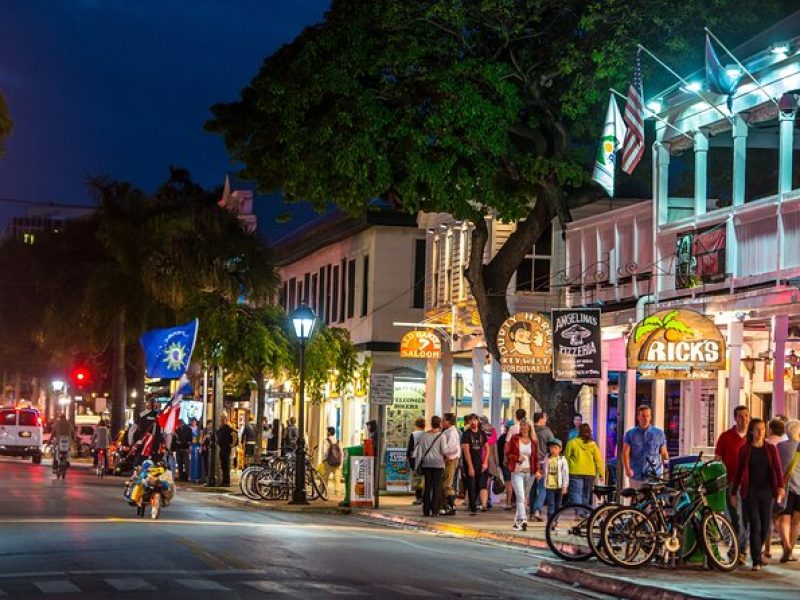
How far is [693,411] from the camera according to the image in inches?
1216

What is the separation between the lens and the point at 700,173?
27.1 m

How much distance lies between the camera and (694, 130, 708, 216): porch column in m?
26.8

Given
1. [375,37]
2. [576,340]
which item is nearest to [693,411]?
[576,340]

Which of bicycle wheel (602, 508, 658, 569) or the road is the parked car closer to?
the road

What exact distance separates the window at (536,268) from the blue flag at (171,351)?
8.02 meters

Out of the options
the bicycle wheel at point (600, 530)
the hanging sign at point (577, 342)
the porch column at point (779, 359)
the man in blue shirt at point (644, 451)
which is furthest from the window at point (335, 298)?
the bicycle wheel at point (600, 530)

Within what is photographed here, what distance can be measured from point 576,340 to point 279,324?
18.6 m

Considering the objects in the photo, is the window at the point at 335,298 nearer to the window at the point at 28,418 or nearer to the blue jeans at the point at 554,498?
the window at the point at 28,418

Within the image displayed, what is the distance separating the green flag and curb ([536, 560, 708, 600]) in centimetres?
993

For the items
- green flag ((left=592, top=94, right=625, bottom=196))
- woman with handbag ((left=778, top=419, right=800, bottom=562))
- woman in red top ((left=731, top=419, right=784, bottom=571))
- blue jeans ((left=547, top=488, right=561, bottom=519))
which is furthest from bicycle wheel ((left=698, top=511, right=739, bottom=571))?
green flag ((left=592, top=94, right=625, bottom=196))

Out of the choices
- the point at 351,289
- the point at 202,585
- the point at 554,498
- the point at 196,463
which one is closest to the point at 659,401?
the point at 554,498

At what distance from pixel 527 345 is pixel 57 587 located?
51.8 ft

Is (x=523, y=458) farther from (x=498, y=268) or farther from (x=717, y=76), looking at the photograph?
(x=717, y=76)

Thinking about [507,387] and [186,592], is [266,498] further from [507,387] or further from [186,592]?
[186,592]
